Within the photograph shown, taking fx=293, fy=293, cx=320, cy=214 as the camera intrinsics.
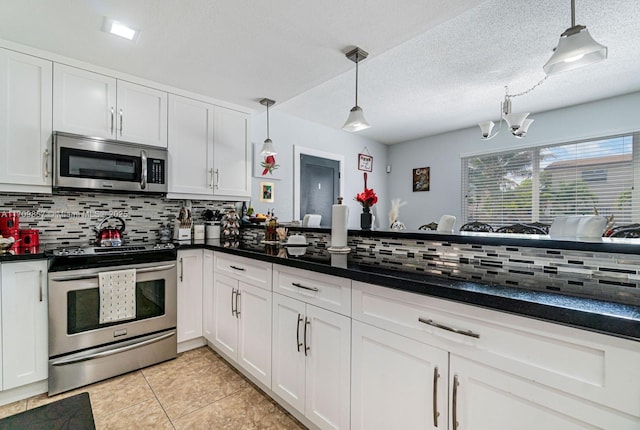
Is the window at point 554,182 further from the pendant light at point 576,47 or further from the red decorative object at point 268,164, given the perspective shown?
the red decorative object at point 268,164

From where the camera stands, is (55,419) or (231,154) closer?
(55,419)

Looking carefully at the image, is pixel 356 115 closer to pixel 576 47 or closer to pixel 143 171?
pixel 576 47

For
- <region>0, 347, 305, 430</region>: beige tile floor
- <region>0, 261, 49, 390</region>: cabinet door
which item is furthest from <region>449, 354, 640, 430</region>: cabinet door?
<region>0, 261, 49, 390</region>: cabinet door

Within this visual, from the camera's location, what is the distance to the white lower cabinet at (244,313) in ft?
6.03

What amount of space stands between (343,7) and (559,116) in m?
3.95

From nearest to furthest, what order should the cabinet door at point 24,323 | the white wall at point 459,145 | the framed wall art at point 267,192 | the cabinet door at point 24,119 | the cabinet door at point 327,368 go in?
the cabinet door at point 327,368, the cabinet door at point 24,323, the cabinet door at point 24,119, the white wall at point 459,145, the framed wall art at point 267,192

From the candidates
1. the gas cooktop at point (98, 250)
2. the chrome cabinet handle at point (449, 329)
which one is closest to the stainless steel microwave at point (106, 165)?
the gas cooktop at point (98, 250)

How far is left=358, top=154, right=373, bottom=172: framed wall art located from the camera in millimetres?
5395

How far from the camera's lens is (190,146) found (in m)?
2.88

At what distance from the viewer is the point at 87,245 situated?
2.51 meters

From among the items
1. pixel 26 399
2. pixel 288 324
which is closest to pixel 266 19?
pixel 288 324

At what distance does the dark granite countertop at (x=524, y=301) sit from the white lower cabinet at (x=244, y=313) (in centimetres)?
69

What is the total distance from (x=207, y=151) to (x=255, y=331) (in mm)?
1929

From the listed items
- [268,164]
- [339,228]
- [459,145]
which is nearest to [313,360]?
[339,228]
